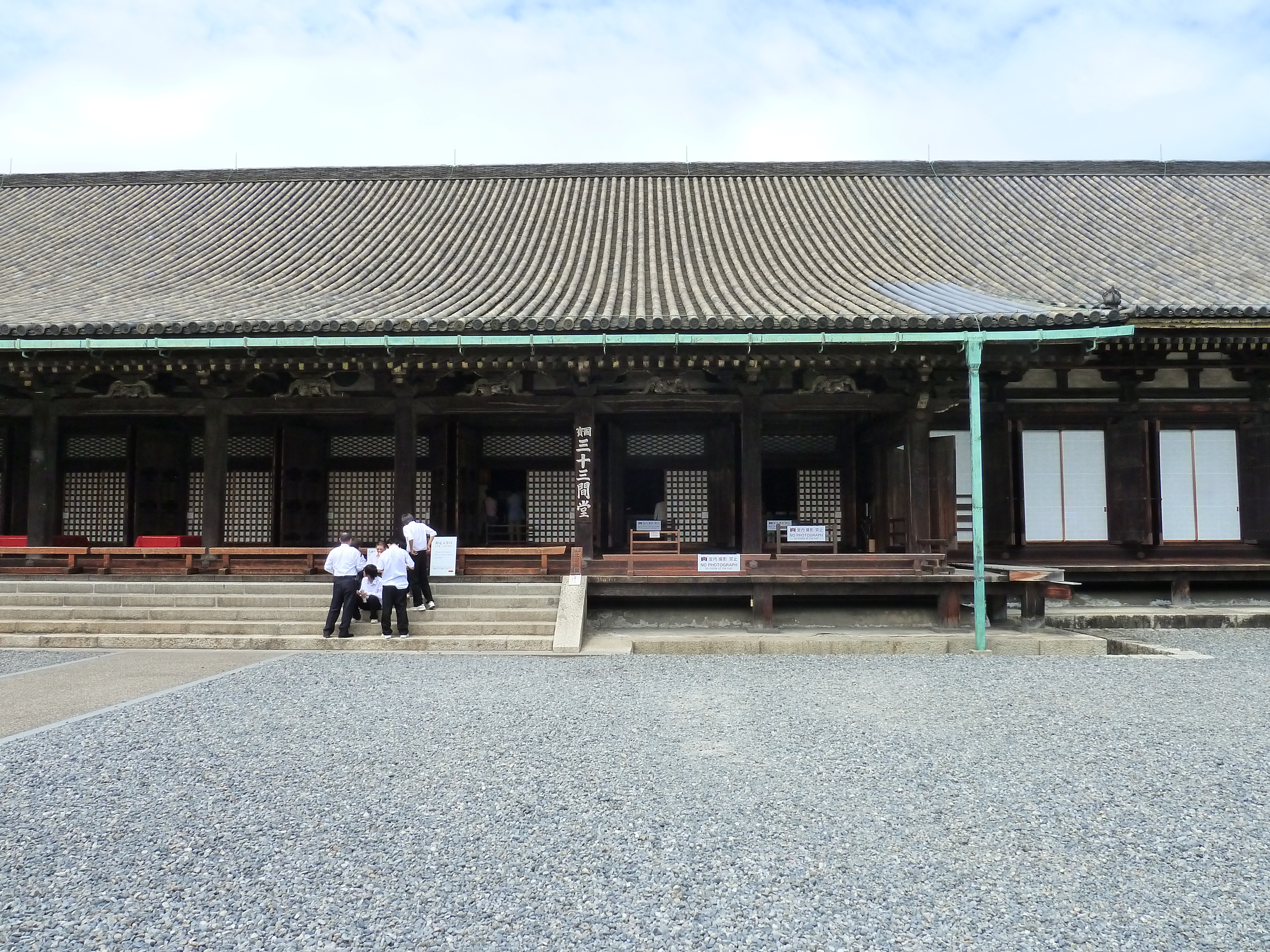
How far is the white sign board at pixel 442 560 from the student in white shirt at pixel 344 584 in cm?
119

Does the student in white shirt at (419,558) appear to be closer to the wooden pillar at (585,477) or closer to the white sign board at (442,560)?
the white sign board at (442,560)

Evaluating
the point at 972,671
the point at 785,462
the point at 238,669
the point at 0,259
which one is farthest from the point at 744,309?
the point at 0,259

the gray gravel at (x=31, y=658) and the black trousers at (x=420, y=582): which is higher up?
the black trousers at (x=420, y=582)

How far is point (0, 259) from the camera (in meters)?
13.8

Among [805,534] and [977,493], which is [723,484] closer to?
[805,534]

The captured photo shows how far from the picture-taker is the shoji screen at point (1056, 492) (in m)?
11.5

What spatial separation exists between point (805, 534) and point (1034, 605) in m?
3.29

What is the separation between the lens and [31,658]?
26.2ft

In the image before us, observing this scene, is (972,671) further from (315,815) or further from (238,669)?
(238,669)

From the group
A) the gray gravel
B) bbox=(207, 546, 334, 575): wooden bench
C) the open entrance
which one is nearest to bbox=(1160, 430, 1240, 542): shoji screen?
the open entrance

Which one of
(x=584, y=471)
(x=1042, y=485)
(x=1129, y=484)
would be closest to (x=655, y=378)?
(x=584, y=471)

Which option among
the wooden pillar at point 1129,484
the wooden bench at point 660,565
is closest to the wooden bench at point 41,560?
the wooden bench at point 660,565

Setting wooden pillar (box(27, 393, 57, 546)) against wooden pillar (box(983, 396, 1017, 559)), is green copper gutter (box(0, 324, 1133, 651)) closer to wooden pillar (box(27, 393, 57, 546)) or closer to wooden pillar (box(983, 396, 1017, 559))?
wooden pillar (box(27, 393, 57, 546))

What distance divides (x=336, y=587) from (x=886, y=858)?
6.96m
